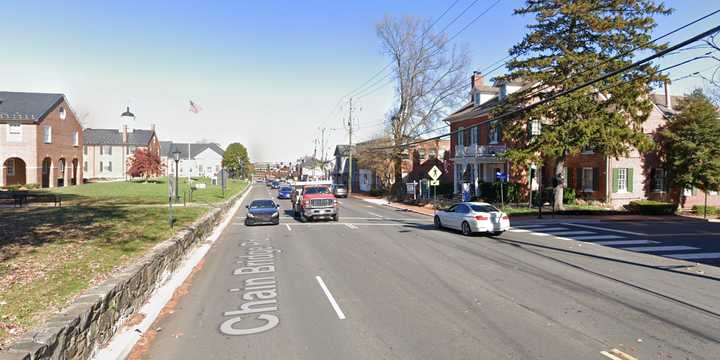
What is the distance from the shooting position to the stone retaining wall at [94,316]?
14.9 ft

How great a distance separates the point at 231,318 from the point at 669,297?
8349mm

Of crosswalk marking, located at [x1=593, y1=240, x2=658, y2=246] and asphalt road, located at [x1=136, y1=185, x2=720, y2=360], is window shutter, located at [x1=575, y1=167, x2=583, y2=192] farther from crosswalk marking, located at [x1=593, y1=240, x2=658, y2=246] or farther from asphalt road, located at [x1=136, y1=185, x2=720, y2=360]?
asphalt road, located at [x1=136, y1=185, x2=720, y2=360]

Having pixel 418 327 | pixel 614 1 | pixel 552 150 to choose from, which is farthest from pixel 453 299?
pixel 614 1

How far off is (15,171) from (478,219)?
157 ft

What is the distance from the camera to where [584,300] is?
346 inches

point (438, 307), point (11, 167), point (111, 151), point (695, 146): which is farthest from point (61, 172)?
point (695, 146)

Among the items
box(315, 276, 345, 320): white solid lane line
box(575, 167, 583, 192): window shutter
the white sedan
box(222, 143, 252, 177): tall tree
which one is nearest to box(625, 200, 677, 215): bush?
box(575, 167, 583, 192): window shutter

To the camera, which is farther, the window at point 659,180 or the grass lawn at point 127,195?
the window at point 659,180

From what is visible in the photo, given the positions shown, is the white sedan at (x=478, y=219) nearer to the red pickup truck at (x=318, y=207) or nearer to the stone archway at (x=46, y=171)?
the red pickup truck at (x=318, y=207)

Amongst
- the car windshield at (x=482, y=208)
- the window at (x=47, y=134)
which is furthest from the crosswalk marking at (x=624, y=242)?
the window at (x=47, y=134)

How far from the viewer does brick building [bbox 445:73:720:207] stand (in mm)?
33844

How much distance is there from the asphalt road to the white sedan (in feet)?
15.0

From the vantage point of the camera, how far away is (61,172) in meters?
51.4

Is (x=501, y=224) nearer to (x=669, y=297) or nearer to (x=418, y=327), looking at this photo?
(x=669, y=297)
